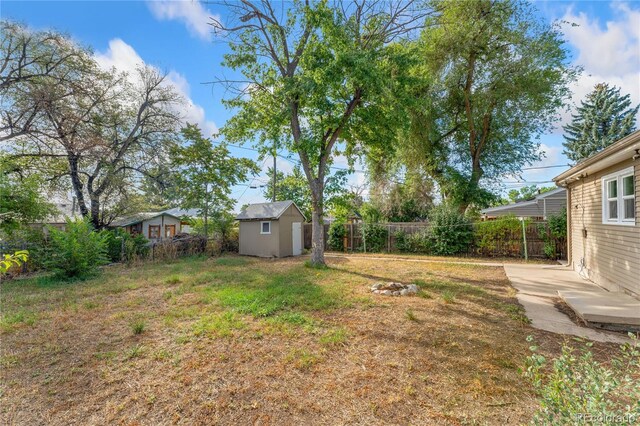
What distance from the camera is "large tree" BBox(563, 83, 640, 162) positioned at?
21.8 metres

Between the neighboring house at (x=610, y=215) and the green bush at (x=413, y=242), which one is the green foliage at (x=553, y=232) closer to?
the neighboring house at (x=610, y=215)

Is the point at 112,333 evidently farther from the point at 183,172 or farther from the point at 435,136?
the point at 435,136

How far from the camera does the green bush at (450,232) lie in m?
12.3

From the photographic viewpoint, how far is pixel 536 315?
183 inches

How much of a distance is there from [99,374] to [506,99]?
16913 millimetres

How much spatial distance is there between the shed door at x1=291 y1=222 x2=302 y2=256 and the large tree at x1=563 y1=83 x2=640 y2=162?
25058mm

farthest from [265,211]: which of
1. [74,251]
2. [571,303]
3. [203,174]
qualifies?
[571,303]

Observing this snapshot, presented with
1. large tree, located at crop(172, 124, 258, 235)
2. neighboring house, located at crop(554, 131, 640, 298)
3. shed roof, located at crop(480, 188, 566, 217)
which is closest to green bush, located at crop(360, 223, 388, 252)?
neighboring house, located at crop(554, 131, 640, 298)

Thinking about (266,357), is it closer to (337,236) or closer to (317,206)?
(317,206)

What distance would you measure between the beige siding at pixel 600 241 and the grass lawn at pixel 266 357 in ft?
6.49

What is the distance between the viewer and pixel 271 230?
13.1 metres

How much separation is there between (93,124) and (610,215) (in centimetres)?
1813

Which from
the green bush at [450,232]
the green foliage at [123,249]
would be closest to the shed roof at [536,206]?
the green bush at [450,232]

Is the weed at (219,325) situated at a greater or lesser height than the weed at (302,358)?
greater
